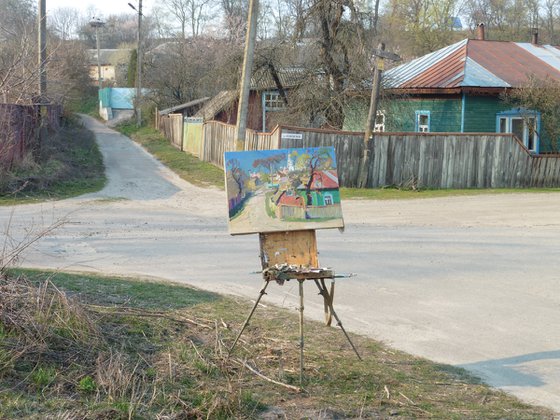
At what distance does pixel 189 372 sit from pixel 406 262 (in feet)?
22.2

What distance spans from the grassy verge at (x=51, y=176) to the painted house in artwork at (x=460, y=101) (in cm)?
969

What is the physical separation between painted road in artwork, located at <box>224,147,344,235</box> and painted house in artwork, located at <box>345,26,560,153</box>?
19.8 metres

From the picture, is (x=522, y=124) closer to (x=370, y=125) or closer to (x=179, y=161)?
(x=370, y=125)

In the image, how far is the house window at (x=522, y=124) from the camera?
2661 centimetres

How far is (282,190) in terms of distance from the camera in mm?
6785

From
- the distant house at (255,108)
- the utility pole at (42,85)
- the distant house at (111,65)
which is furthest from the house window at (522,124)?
the distant house at (111,65)

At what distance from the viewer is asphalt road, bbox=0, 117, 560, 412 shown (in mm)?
7719

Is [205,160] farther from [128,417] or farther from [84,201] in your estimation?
[128,417]

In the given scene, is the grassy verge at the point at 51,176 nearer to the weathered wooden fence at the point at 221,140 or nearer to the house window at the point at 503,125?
the weathered wooden fence at the point at 221,140

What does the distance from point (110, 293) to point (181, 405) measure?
3451 mm

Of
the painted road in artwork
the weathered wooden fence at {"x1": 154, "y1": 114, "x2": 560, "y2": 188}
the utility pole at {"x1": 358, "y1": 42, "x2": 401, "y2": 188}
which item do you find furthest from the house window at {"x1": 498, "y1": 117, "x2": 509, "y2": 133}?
the painted road in artwork

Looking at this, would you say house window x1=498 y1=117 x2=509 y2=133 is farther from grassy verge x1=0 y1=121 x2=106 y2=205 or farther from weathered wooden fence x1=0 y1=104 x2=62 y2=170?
weathered wooden fence x1=0 y1=104 x2=62 y2=170

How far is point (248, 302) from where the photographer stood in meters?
9.02

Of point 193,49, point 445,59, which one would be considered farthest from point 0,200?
point 193,49
